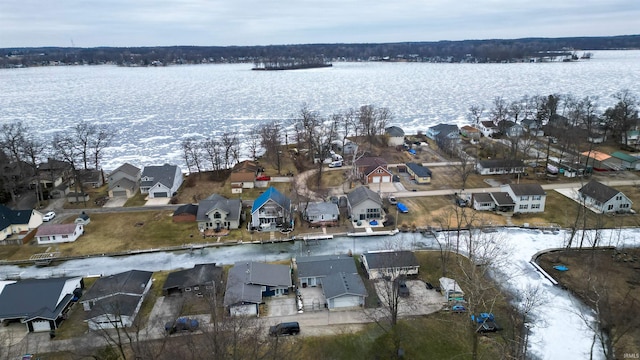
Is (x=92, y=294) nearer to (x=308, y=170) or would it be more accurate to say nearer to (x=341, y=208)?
(x=341, y=208)

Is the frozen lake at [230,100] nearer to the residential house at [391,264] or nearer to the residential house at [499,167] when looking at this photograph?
the residential house at [499,167]

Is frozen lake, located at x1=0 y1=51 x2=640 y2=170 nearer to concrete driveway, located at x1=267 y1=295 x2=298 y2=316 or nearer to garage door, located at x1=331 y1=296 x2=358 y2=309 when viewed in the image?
concrete driveway, located at x1=267 y1=295 x2=298 y2=316

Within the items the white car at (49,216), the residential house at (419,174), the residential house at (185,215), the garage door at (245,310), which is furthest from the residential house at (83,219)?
the residential house at (419,174)

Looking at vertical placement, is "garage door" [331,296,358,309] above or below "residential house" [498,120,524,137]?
below

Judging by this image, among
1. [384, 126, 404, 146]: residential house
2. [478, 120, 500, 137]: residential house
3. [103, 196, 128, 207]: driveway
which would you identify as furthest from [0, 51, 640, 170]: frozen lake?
[103, 196, 128, 207]: driveway

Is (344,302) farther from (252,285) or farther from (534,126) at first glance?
(534,126)

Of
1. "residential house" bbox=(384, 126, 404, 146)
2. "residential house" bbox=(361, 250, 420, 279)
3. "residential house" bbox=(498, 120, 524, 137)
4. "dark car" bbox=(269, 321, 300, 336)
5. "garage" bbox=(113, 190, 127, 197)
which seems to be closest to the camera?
"dark car" bbox=(269, 321, 300, 336)
